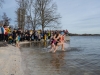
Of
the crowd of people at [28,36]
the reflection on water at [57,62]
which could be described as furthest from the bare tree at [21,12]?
the reflection on water at [57,62]

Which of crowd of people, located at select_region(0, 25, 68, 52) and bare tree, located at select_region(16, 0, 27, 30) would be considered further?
bare tree, located at select_region(16, 0, 27, 30)

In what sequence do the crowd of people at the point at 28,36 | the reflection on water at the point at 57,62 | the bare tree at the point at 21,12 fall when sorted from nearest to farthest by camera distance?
the reflection on water at the point at 57,62 → the crowd of people at the point at 28,36 → the bare tree at the point at 21,12

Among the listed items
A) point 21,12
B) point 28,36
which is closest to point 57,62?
point 28,36

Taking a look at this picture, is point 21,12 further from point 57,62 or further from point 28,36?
point 57,62

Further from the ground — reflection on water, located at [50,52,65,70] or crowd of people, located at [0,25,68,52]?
crowd of people, located at [0,25,68,52]

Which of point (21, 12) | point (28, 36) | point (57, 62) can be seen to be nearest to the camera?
point (57, 62)

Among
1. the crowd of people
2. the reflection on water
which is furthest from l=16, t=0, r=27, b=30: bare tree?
the reflection on water

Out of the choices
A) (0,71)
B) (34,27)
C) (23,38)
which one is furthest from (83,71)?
(34,27)

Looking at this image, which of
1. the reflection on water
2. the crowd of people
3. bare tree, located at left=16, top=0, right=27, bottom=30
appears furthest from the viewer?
bare tree, located at left=16, top=0, right=27, bottom=30

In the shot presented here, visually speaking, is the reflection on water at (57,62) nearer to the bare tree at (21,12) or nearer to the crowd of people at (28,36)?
the crowd of people at (28,36)

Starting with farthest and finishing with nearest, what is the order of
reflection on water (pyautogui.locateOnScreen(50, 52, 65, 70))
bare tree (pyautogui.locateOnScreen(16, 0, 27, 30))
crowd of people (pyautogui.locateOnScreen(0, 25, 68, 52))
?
bare tree (pyautogui.locateOnScreen(16, 0, 27, 30)) → crowd of people (pyautogui.locateOnScreen(0, 25, 68, 52)) → reflection on water (pyautogui.locateOnScreen(50, 52, 65, 70))

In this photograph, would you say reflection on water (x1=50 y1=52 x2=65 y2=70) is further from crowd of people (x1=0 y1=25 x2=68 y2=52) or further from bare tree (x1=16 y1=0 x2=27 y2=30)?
bare tree (x1=16 y1=0 x2=27 y2=30)

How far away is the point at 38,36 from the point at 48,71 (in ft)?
93.1

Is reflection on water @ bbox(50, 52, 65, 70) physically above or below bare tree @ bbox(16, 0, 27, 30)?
below
